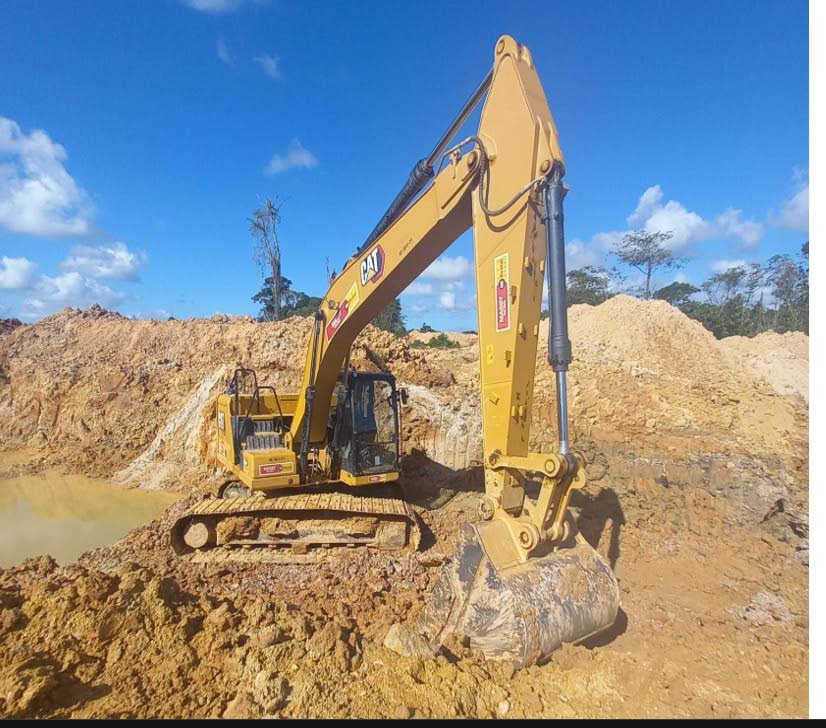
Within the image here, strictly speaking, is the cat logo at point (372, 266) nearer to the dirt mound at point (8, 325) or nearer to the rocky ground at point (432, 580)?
the rocky ground at point (432, 580)

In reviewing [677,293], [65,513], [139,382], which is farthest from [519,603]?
[677,293]

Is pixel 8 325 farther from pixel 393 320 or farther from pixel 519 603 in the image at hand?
pixel 519 603

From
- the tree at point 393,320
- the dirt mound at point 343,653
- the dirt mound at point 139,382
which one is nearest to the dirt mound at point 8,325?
the dirt mound at point 139,382

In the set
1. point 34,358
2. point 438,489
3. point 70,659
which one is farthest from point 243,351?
point 70,659

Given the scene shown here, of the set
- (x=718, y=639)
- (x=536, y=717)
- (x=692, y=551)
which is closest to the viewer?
(x=536, y=717)

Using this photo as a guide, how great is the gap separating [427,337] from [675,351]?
43.1ft

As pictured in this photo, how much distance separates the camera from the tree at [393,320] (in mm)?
29766

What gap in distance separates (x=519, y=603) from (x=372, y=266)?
3.49m

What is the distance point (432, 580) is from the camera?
510 cm

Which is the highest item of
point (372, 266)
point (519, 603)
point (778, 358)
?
point (372, 266)

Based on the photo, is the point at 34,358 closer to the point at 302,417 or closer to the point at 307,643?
the point at 302,417

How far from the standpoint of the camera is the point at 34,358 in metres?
18.1

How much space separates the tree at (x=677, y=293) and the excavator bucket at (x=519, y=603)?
3350cm

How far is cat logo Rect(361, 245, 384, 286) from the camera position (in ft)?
16.3
